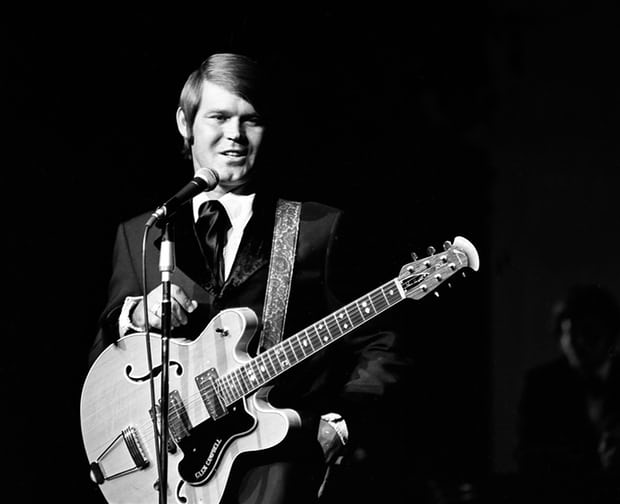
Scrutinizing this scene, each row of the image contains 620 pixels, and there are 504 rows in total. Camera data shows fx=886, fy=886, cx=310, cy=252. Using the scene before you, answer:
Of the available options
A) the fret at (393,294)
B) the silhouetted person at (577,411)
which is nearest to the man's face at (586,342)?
the silhouetted person at (577,411)

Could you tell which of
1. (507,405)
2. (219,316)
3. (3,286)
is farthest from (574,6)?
(3,286)

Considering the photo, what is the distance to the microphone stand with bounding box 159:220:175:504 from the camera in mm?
2297

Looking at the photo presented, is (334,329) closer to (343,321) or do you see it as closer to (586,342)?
(343,321)

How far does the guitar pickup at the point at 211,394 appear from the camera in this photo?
2535 millimetres

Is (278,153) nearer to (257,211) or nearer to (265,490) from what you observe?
(257,211)

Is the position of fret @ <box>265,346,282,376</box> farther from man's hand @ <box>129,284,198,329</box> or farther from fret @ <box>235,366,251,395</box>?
man's hand @ <box>129,284,198,329</box>

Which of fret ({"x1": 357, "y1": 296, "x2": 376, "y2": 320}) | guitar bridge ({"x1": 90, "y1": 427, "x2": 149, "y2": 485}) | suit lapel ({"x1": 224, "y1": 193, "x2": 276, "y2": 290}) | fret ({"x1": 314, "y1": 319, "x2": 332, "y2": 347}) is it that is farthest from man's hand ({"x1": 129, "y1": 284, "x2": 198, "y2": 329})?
fret ({"x1": 357, "y1": 296, "x2": 376, "y2": 320})

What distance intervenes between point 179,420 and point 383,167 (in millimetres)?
1048

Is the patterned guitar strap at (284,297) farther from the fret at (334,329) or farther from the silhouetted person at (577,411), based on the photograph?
the silhouetted person at (577,411)

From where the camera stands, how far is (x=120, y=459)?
2715mm

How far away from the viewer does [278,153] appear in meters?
2.92

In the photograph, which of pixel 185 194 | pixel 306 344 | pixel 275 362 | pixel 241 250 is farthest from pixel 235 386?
pixel 185 194

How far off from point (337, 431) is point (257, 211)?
735mm

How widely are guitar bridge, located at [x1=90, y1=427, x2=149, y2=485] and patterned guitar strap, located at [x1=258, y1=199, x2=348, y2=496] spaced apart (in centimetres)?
48
